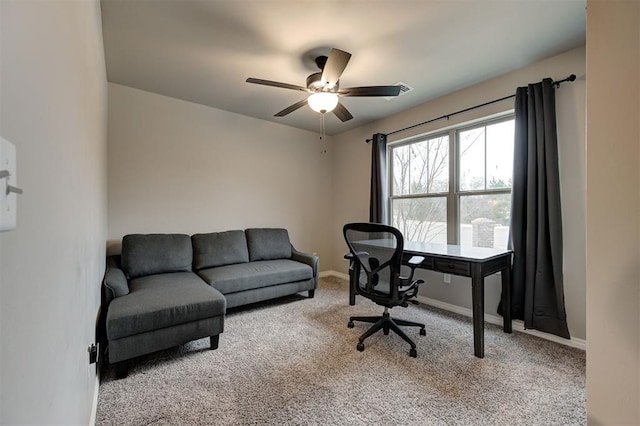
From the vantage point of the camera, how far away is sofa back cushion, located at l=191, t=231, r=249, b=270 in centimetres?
335

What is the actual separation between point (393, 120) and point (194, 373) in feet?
12.4

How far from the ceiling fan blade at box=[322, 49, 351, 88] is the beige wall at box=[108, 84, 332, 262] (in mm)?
2178

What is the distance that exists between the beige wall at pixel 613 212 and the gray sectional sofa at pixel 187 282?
224cm

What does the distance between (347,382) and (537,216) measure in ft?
7.25

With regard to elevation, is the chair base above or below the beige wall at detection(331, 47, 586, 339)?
below

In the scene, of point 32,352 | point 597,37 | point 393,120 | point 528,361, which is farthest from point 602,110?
point 393,120

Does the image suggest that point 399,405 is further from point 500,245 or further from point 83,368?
point 500,245

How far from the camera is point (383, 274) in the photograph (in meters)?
2.37

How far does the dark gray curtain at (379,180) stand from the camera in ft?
13.1

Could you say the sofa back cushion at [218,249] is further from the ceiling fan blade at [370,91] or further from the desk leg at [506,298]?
the desk leg at [506,298]

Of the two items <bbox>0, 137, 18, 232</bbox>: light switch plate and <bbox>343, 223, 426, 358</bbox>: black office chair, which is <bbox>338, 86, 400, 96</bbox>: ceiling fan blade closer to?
<bbox>343, 223, 426, 358</bbox>: black office chair

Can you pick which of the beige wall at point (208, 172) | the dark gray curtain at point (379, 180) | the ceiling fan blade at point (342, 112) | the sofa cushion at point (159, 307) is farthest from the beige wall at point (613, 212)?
the beige wall at point (208, 172)

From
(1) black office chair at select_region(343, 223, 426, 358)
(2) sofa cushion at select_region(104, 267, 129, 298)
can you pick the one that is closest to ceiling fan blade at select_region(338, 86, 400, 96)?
(1) black office chair at select_region(343, 223, 426, 358)

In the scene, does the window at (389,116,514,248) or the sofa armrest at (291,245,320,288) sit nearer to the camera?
the window at (389,116,514,248)
